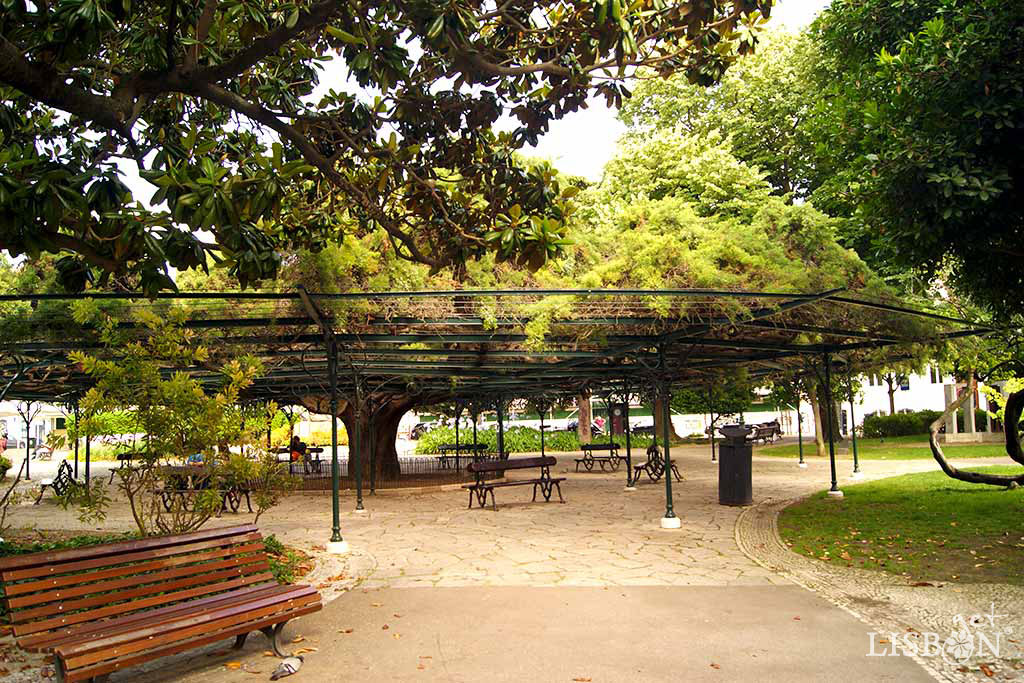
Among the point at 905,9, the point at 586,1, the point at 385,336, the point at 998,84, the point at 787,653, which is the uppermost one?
the point at 905,9

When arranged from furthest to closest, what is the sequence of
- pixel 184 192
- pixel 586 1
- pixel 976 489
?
pixel 976 489 → pixel 586 1 → pixel 184 192

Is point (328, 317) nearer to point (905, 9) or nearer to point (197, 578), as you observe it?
point (197, 578)

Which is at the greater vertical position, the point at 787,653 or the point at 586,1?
the point at 586,1

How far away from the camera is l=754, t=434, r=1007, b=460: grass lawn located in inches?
844

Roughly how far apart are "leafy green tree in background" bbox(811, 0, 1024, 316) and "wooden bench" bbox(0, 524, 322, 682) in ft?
18.9

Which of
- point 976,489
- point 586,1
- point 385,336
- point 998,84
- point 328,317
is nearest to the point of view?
point 586,1

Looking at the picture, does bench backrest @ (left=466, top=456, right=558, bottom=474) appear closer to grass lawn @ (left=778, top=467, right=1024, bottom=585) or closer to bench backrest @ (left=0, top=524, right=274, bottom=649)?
grass lawn @ (left=778, top=467, right=1024, bottom=585)

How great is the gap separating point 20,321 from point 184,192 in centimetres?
618

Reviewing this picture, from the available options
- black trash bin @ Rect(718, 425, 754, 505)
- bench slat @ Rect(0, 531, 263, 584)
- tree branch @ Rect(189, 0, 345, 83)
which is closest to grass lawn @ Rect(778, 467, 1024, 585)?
black trash bin @ Rect(718, 425, 754, 505)

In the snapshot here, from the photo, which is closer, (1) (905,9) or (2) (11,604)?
(2) (11,604)

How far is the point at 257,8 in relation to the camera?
455cm

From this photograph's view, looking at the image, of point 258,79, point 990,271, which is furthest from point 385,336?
point 990,271

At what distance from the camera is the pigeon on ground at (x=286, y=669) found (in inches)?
188

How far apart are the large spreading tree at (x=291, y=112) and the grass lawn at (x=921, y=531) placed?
18.3 ft
